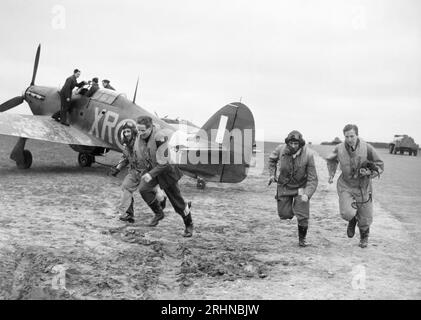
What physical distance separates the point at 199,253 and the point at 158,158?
1.62 m

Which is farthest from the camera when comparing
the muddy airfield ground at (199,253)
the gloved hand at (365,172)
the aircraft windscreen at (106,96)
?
the aircraft windscreen at (106,96)

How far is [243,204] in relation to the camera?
10961mm

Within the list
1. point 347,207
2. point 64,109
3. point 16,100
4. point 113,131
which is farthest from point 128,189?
point 16,100

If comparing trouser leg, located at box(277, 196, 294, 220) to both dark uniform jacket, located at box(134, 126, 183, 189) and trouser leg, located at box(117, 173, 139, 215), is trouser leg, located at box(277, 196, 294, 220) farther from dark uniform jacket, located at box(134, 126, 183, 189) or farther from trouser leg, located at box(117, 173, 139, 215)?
trouser leg, located at box(117, 173, 139, 215)

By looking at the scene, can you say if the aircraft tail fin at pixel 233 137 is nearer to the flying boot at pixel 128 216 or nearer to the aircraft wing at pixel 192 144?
the aircraft wing at pixel 192 144

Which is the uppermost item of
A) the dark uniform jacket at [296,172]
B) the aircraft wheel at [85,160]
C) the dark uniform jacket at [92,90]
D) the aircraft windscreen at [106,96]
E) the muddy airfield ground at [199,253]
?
the dark uniform jacket at [92,90]

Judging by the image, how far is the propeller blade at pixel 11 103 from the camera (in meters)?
19.1

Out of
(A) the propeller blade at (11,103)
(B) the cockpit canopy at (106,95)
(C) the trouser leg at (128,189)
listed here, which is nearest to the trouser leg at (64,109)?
(B) the cockpit canopy at (106,95)

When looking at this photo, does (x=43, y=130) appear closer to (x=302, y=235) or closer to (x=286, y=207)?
(x=286, y=207)

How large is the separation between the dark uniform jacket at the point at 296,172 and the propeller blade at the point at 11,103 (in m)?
14.9

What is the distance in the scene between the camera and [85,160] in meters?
17.3

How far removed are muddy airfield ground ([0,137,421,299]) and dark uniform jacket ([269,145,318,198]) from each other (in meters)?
0.84
